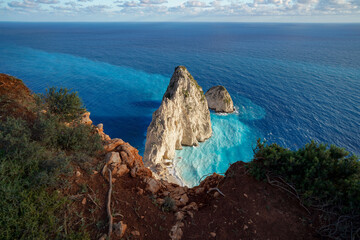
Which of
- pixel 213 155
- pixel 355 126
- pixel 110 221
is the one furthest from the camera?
pixel 355 126

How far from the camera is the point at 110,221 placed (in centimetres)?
675

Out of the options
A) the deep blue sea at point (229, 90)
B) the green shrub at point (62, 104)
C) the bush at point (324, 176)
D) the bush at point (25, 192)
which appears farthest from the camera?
the deep blue sea at point (229, 90)

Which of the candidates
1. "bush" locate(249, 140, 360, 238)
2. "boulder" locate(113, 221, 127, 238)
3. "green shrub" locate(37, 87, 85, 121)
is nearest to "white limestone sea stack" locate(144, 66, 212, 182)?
"green shrub" locate(37, 87, 85, 121)

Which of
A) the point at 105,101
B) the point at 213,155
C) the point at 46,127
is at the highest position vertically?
the point at 46,127

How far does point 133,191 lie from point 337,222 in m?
8.09

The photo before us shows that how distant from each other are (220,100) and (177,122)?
733 inches

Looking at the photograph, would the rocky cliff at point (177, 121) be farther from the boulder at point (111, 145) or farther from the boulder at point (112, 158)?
the boulder at point (112, 158)

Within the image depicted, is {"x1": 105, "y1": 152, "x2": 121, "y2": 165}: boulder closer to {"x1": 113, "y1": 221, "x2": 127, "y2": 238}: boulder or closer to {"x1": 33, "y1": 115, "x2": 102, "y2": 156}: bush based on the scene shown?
{"x1": 33, "y1": 115, "x2": 102, "y2": 156}: bush

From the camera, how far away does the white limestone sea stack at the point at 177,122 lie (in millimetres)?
29000

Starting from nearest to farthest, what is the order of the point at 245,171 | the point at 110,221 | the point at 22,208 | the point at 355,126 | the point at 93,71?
the point at 22,208 → the point at 110,221 → the point at 245,171 → the point at 355,126 → the point at 93,71

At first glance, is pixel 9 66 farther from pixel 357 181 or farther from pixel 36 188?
pixel 357 181

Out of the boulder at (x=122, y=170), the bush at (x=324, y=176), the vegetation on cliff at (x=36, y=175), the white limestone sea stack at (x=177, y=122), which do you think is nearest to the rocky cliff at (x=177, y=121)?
the white limestone sea stack at (x=177, y=122)

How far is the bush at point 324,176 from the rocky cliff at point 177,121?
833 inches

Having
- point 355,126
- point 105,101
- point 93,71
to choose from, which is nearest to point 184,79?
point 105,101
